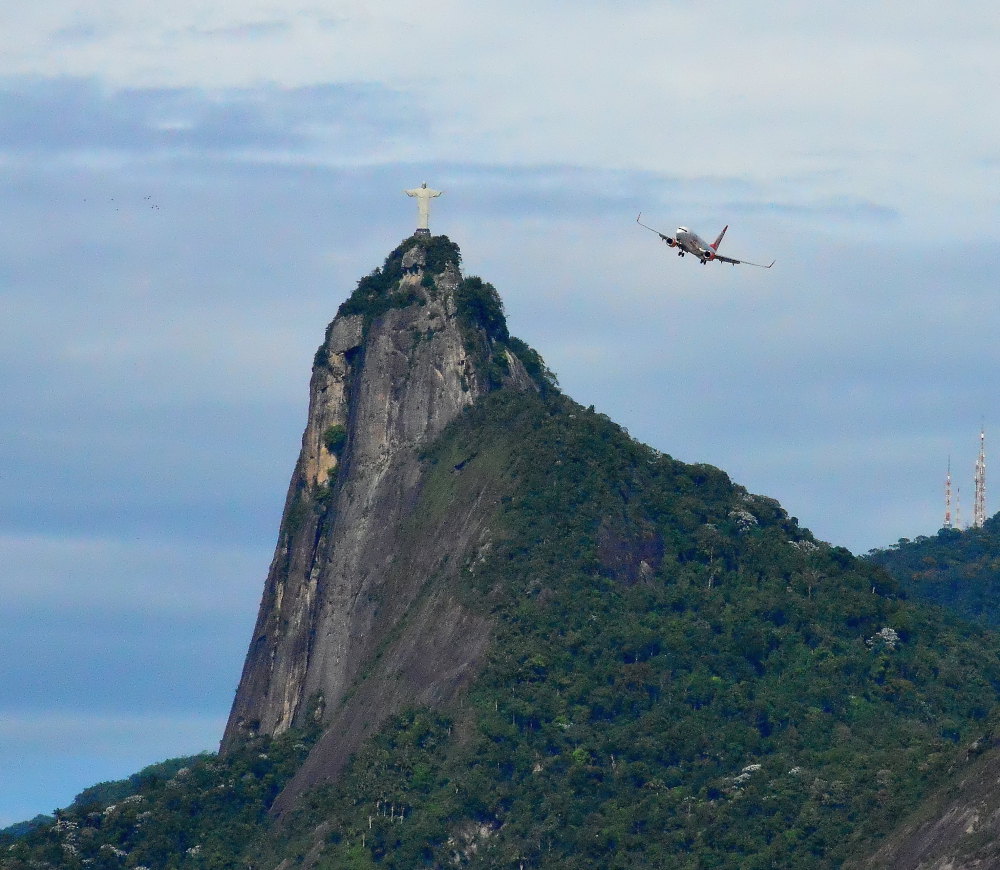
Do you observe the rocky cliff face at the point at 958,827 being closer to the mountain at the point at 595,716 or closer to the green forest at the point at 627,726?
the mountain at the point at 595,716

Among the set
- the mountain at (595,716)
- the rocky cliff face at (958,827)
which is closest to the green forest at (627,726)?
the mountain at (595,716)

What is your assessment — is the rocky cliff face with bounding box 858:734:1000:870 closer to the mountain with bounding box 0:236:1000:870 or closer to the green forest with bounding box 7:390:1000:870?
the mountain with bounding box 0:236:1000:870

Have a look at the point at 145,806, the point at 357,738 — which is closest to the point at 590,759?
the point at 357,738

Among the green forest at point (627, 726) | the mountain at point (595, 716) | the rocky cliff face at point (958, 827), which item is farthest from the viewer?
the mountain at point (595, 716)

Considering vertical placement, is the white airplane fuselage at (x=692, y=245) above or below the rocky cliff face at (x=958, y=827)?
above

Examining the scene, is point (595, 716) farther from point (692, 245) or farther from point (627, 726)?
point (692, 245)

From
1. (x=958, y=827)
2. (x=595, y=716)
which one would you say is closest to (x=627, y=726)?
(x=595, y=716)

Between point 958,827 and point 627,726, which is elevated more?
point 627,726

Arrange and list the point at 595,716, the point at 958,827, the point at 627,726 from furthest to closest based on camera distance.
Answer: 1. the point at 595,716
2. the point at 627,726
3. the point at 958,827
